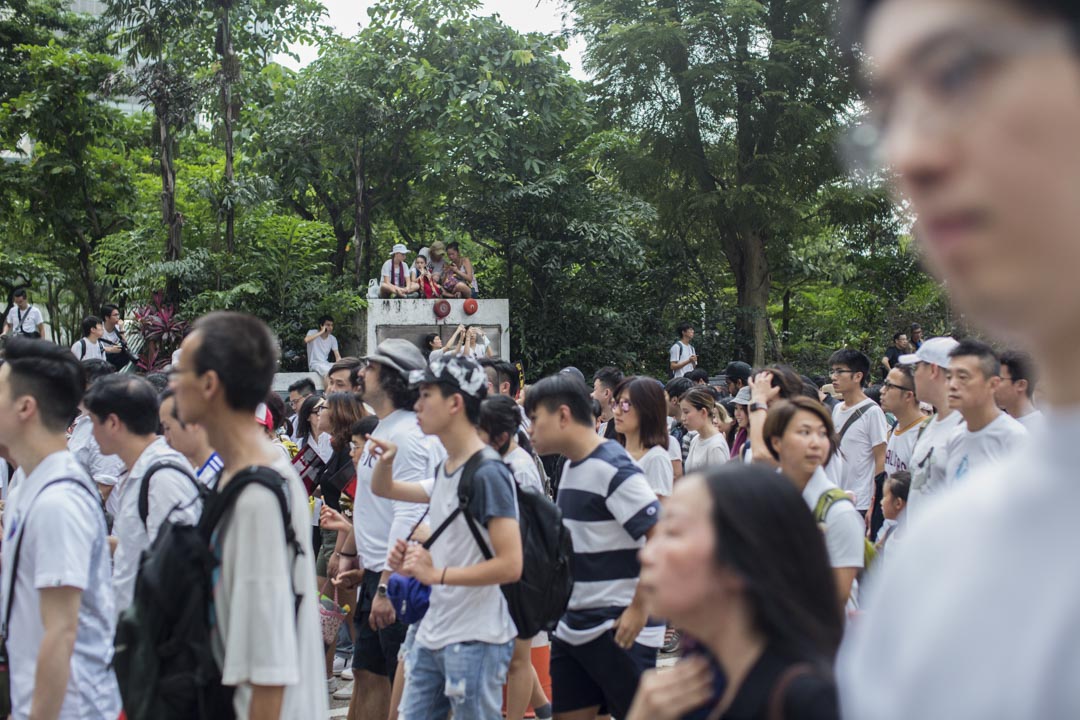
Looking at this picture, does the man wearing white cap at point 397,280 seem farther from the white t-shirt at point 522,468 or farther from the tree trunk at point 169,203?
the white t-shirt at point 522,468

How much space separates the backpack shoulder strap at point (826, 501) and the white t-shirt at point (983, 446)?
1.29 metres

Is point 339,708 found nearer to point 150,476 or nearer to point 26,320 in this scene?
point 150,476

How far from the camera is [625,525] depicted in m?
4.82

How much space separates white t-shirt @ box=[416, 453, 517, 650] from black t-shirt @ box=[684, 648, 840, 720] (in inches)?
92.1

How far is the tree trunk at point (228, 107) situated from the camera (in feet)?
63.9

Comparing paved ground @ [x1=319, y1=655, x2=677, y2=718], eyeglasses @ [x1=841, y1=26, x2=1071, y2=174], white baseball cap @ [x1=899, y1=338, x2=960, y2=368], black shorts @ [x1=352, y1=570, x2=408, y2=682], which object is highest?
white baseball cap @ [x1=899, y1=338, x2=960, y2=368]

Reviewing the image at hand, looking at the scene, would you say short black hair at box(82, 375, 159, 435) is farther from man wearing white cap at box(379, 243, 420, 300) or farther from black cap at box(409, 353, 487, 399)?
man wearing white cap at box(379, 243, 420, 300)

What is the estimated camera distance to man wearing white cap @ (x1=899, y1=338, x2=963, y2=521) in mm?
5473

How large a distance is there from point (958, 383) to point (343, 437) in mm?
3939

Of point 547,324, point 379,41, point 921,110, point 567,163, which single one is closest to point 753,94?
point 567,163

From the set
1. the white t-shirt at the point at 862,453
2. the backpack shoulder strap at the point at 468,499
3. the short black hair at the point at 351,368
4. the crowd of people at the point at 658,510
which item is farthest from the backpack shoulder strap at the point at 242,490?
the white t-shirt at the point at 862,453

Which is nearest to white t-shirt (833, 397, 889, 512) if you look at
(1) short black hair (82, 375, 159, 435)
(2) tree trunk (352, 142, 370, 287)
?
(1) short black hair (82, 375, 159, 435)

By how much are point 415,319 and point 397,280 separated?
0.77 metres

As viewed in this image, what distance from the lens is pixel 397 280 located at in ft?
60.5
